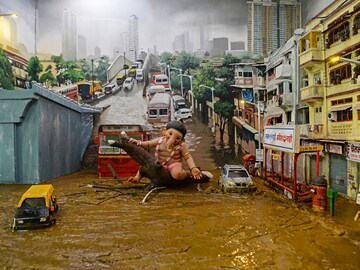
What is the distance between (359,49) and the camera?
36.2 feet

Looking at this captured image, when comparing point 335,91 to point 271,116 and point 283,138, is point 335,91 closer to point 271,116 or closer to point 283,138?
point 283,138

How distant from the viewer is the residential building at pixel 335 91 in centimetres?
1120

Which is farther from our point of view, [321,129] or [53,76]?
[53,76]

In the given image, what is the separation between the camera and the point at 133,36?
19406mm

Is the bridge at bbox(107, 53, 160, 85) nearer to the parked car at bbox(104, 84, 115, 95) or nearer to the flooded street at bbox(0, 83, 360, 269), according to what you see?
the parked car at bbox(104, 84, 115, 95)

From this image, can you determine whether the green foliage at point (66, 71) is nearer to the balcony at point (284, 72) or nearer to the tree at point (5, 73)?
the tree at point (5, 73)

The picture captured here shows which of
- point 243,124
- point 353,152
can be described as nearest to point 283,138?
point 353,152

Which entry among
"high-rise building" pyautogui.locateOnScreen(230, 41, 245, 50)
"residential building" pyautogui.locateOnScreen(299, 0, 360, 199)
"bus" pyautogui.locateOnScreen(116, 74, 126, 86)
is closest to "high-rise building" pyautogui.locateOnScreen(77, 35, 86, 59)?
"bus" pyautogui.locateOnScreen(116, 74, 126, 86)

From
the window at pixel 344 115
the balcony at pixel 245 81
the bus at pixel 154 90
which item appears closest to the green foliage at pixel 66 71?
the bus at pixel 154 90

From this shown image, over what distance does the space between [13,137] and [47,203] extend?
729 cm

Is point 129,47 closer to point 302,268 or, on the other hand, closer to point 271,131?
point 271,131

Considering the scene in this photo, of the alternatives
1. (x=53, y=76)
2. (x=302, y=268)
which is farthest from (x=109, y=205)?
(x=53, y=76)

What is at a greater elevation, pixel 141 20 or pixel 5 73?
pixel 141 20

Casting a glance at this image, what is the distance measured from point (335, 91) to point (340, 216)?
5791mm
